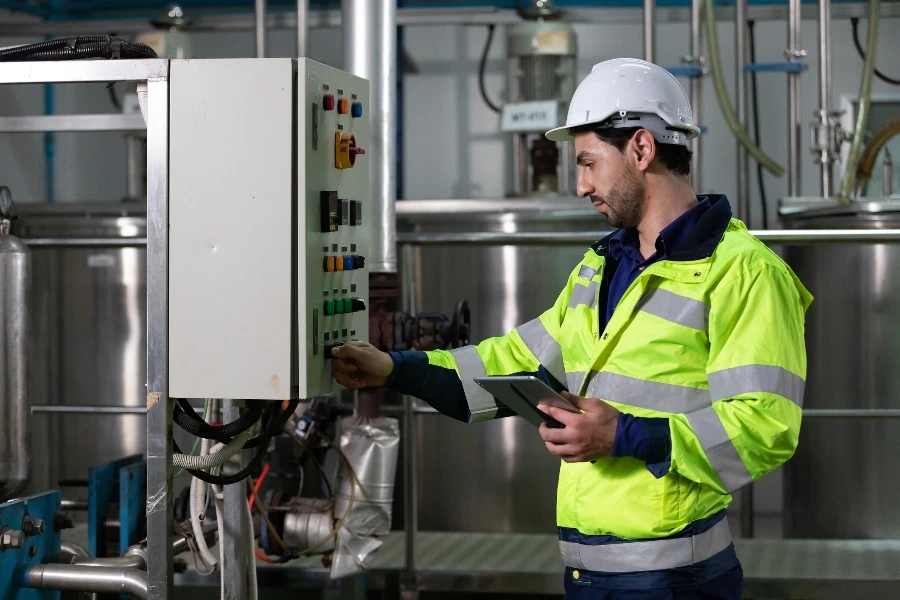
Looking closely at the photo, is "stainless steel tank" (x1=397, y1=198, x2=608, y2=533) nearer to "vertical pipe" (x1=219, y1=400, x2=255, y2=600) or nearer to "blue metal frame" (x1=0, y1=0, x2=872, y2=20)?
"blue metal frame" (x1=0, y1=0, x2=872, y2=20)

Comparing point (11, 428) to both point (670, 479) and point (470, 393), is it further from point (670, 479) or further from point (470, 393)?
point (670, 479)

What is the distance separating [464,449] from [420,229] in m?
0.75

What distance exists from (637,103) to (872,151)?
2539 millimetres

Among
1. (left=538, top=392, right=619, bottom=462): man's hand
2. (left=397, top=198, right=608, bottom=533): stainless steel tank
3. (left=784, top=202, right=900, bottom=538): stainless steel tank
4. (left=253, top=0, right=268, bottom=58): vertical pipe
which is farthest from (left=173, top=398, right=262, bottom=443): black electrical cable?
(left=253, top=0, right=268, bottom=58): vertical pipe

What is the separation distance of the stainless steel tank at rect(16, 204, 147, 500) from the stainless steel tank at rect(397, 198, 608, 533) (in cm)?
97

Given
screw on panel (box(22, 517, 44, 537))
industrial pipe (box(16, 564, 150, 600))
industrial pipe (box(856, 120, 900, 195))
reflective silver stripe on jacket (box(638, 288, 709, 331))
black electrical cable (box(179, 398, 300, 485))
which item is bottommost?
industrial pipe (box(16, 564, 150, 600))

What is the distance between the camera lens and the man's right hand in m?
1.75

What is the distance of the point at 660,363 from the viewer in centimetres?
150

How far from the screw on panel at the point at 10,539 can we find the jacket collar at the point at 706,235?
118 centimetres

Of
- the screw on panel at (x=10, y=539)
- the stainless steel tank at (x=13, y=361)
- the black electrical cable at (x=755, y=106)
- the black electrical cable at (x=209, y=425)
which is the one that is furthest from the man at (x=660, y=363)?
the black electrical cable at (x=755, y=106)

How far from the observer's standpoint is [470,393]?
70.4 inches

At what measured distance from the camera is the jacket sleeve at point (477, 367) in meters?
1.79

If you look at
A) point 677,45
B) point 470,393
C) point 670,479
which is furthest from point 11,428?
point 677,45

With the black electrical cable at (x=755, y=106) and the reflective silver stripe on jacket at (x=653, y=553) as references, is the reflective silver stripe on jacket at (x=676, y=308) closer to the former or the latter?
the reflective silver stripe on jacket at (x=653, y=553)
